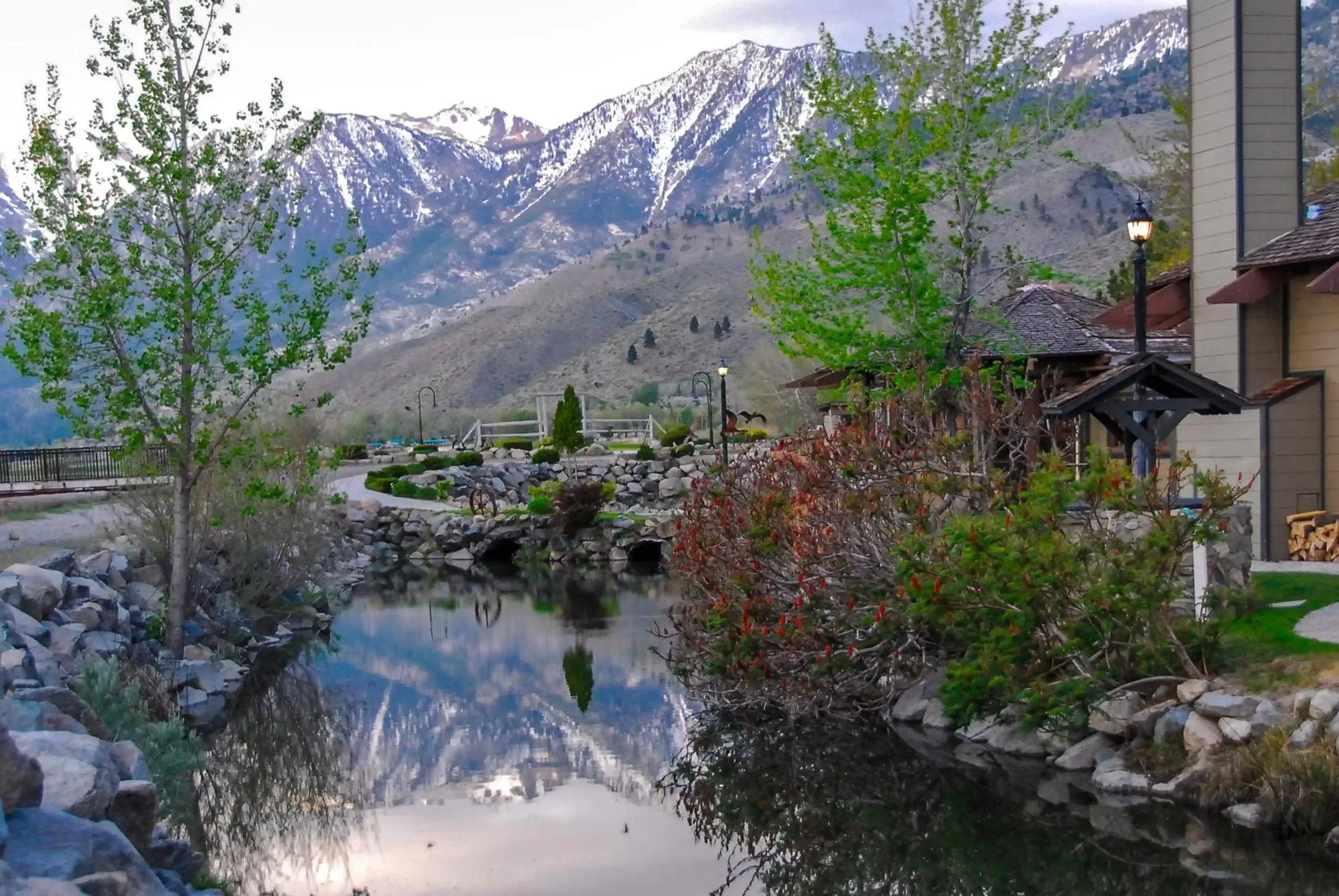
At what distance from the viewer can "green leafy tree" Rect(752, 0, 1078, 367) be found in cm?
2138

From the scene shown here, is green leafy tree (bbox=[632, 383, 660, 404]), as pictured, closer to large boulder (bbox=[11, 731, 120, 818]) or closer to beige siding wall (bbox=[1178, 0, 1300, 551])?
beige siding wall (bbox=[1178, 0, 1300, 551])

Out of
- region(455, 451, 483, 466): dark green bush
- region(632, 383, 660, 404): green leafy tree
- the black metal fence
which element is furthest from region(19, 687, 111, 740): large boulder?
region(632, 383, 660, 404): green leafy tree

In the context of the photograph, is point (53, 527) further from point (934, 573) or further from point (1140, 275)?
point (1140, 275)

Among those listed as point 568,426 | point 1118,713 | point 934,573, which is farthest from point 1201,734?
point 568,426

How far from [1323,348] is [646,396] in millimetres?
64258

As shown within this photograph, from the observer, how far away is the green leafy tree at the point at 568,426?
47250mm

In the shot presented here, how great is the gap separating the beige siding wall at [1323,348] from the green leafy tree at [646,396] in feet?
202

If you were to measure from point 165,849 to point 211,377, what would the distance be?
30.6 ft

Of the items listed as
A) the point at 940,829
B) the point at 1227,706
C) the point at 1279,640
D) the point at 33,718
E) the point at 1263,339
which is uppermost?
the point at 1263,339

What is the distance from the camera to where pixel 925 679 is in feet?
47.9

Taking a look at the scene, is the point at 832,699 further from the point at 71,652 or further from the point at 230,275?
the point at 230,275

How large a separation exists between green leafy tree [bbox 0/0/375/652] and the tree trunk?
0.02 metres

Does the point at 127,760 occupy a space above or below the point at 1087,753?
above

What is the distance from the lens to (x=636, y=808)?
40.3ft
